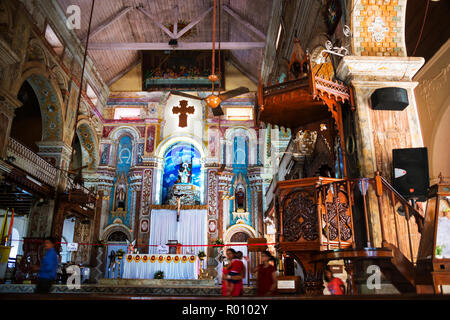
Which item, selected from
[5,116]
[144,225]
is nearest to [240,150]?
[144,225]

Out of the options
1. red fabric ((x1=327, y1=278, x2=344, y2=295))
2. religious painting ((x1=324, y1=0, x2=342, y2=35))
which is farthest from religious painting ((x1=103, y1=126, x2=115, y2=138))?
red fabric ((x1=327, y1=278, x2=344, y2=295))

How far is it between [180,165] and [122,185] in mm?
3030

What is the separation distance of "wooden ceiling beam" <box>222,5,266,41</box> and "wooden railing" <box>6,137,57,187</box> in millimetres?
9665

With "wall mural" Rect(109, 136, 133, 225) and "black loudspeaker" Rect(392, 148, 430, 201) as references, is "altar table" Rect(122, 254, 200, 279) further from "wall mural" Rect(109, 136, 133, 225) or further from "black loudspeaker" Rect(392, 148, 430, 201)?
"black loudspeaker" Rect(392, 148, 430, 201)

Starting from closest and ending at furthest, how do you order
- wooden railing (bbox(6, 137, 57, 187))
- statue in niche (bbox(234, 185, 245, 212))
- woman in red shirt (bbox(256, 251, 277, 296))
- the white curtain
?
woman in red shirt (bbox(256, 251, 277, 296))
wooden railing (bbox(6, 137, 57, 187))
the white curtain
statue in niche (bbox(234, 185, 245, 212))

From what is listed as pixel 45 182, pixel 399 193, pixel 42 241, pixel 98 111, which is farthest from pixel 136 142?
pixel 399 193

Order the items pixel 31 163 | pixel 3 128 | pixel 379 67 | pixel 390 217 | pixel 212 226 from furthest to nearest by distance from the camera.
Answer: pixel 212 226 < pixel 31 163 < pixel 3 128 < pixel 379 67 < pixel 390 217

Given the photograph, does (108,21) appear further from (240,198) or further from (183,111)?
(240,198)

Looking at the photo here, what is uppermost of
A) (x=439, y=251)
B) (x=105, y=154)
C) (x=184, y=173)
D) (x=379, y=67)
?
(x=105, y=154)

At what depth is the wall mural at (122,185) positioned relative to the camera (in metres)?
16.9

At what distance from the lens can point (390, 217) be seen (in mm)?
5039

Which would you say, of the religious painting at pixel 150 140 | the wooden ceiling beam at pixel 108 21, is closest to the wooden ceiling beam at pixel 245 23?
the wooden ceiling beam at pixel 108 21

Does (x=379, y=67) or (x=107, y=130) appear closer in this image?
(x=379, y=67)

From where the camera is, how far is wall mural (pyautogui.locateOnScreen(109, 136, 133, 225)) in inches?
666
